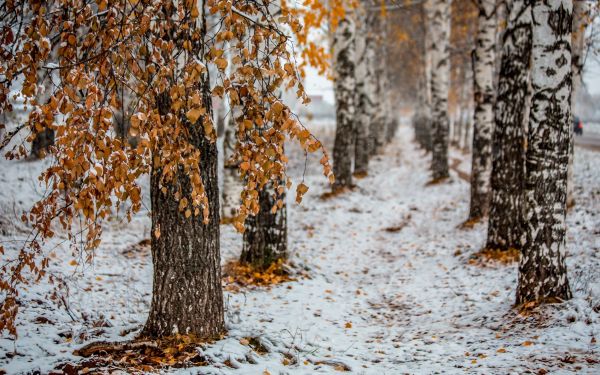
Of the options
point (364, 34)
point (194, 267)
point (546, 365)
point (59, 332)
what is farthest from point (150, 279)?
point (364, 34)

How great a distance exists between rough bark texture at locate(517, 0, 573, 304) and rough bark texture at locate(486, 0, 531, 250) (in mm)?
2462

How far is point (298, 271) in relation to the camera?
7445 mm

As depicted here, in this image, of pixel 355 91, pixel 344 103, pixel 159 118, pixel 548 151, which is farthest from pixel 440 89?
pixel 159 118

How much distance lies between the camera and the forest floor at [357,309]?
4.46 meters

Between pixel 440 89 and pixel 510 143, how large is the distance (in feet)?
27.1

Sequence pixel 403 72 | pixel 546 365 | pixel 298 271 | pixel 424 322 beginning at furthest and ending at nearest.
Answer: pixel 403 72 → pixel 298 271 → pixel 424 322 → pixel 546 365

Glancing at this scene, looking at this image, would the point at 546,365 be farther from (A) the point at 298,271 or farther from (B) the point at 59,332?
(B) the point at 59,332

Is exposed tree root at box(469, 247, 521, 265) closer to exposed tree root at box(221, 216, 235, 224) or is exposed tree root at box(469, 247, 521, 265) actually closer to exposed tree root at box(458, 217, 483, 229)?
exposed tree root at box(458, 217, 483, 229)

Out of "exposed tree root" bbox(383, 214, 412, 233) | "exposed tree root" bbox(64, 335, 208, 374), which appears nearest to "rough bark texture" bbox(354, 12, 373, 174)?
"exposed tree root" bbox(383, 214, 412, 233)

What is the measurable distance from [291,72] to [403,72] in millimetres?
38342

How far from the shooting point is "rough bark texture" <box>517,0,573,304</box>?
17.3 ft

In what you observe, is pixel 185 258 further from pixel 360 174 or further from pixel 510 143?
pixel 360 174

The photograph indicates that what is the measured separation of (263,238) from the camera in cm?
730

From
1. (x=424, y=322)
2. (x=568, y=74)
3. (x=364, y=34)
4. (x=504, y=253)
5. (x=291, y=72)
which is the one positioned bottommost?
(x=424, y=322)
